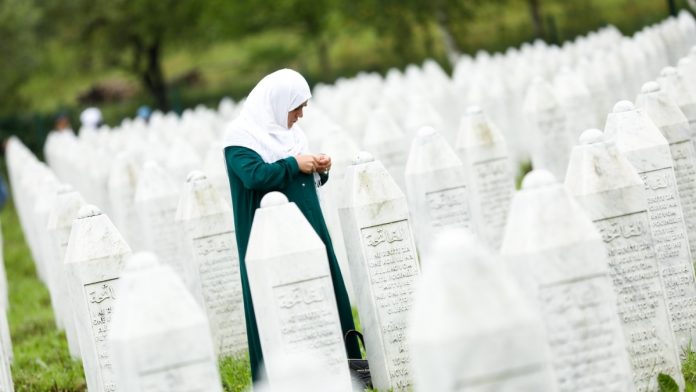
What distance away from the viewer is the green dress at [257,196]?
9.58 meters

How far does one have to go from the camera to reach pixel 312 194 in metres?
9.90

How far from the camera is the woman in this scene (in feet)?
31.6

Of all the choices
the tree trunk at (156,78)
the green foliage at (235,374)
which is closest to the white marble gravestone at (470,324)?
the green foliage at (235,374)

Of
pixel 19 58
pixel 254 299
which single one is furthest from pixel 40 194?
pixel 19 58

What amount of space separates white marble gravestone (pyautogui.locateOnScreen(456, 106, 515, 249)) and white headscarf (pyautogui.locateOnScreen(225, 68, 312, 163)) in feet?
14.2

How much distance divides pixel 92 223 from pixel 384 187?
199 centimetres

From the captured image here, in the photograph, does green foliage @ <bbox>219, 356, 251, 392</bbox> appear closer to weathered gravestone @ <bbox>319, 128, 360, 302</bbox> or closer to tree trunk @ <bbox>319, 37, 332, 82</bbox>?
weathered gravestone @ <bbox>319, 128, 360, 302</bbox>

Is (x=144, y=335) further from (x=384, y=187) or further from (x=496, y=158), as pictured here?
(x=496, y=158)

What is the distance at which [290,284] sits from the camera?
8570 mm

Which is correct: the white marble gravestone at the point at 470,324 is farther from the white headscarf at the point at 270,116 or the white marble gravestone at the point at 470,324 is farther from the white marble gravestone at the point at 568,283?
the white headscarf at the point at 270,116

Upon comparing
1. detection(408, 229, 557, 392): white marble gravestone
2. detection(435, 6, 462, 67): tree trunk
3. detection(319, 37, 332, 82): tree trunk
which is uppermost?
detection(319, 37, 332, 82): tree trunk

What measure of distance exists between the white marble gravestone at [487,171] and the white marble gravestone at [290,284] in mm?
5300

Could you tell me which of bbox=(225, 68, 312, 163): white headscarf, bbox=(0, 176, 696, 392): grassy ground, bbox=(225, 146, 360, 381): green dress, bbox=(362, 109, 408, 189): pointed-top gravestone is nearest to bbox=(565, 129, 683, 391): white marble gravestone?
bbox=(0, 176, 696, 392): grassy ground

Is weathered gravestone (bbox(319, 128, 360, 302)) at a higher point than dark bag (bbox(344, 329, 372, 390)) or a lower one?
higher
